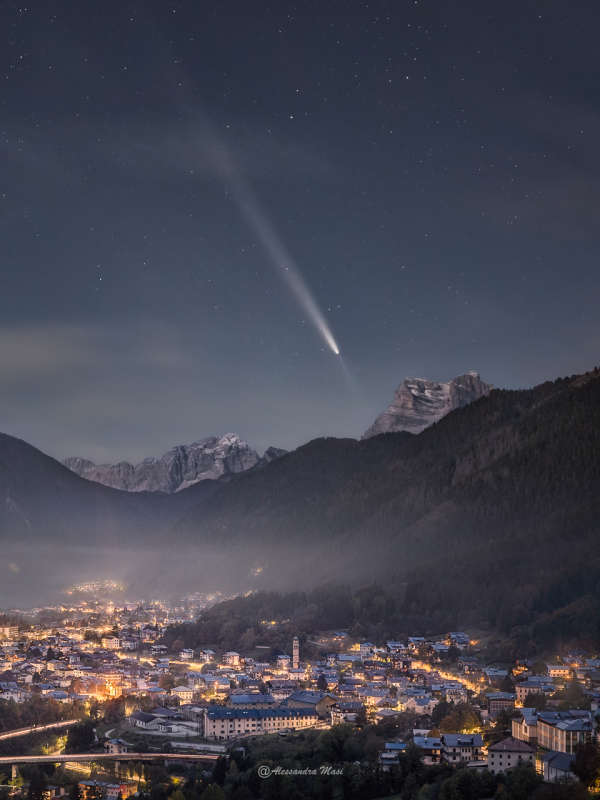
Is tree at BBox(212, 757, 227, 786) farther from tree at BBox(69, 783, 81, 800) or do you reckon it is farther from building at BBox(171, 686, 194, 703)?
building at BBox(171, 686, 194, 703)

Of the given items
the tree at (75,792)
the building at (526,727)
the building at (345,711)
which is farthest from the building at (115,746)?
the building at (526,727)

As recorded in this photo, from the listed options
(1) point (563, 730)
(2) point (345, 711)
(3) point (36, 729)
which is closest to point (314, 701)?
(2) point (345, 711)

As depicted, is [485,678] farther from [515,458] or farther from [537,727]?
[515,458]

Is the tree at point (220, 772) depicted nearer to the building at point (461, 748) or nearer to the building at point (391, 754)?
the building at point (391, 754)

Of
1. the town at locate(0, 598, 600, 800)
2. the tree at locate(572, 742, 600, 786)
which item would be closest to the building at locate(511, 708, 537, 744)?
the town at locate(0, 598, 600, 800)

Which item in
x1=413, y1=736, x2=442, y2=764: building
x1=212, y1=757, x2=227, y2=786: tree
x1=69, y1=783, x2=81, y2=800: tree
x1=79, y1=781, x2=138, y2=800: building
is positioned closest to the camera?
x1=69, y1=783, x2=81, y2=800: tree

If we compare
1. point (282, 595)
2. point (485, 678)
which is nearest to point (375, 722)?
point (485, 678)
